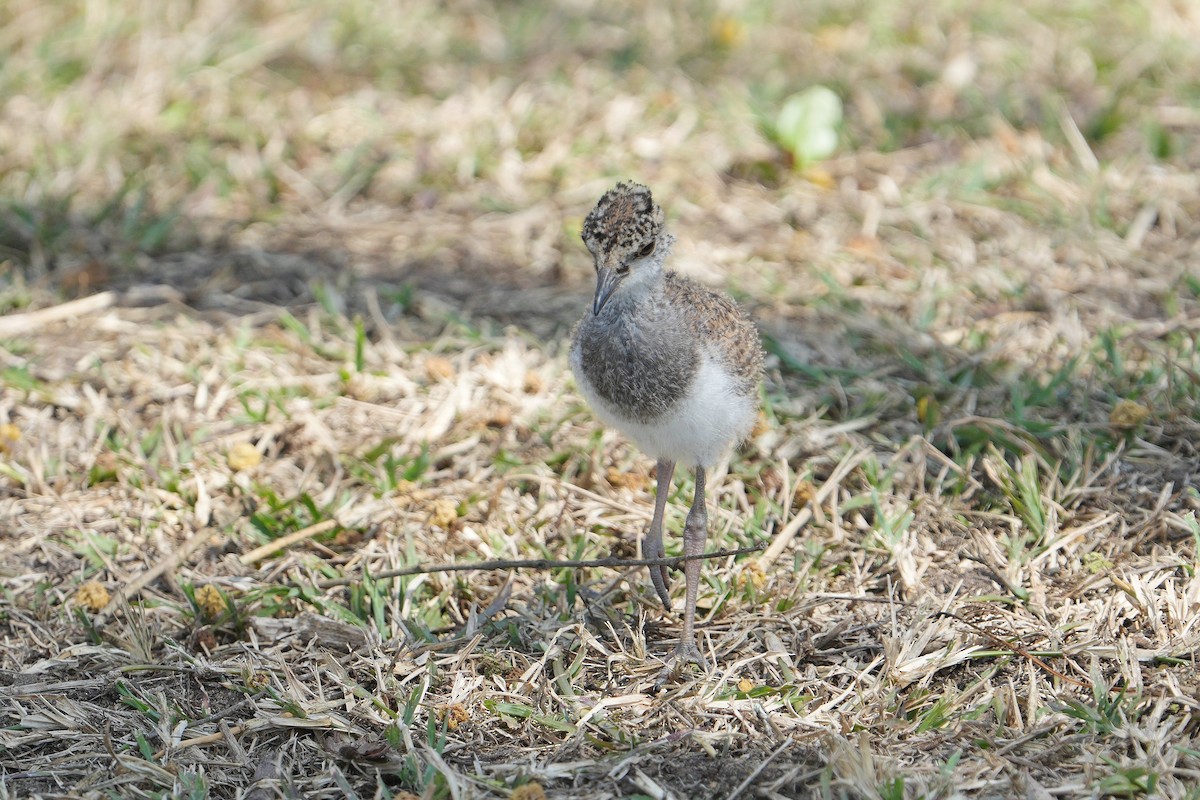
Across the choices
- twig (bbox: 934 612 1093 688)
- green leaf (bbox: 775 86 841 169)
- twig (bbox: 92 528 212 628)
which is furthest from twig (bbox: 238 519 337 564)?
green leaf (bbox: 775 86 841 169)

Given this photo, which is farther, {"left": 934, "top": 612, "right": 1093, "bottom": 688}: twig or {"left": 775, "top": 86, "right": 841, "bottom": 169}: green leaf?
{"left": 775, "top": 86, "right": 841, "bottom": 169}: green leaf

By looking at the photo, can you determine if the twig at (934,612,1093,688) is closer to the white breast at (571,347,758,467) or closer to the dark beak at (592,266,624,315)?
the white breast at (571,347,758,467)

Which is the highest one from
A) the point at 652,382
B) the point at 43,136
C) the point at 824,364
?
the point at 652,382

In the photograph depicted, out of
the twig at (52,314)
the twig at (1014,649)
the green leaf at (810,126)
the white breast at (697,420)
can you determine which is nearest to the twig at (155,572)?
the white breast at (697,420)

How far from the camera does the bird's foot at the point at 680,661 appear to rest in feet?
11.2

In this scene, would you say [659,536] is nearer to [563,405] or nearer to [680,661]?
[680,661]

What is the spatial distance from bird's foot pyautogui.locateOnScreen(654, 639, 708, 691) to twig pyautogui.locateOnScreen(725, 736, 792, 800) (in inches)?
15.7

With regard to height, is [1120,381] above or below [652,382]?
below

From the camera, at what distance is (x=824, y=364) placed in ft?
15.7

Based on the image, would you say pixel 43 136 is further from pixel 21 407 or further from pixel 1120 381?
pixel 1120 381

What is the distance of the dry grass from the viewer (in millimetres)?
3203

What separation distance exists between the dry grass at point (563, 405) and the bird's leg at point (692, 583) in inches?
3.2

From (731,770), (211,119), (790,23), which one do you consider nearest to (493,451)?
(731,770)

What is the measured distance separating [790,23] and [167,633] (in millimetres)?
5108
